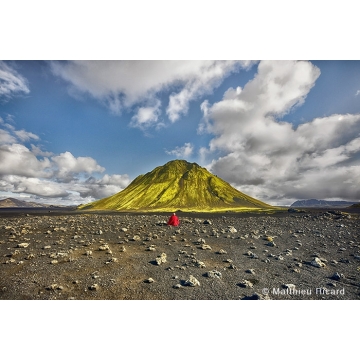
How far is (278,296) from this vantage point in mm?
4945

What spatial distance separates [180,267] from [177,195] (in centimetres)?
4779

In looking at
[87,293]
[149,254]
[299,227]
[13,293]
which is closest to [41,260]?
[13,293]

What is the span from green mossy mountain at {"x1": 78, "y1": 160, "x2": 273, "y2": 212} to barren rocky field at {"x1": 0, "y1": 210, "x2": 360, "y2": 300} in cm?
3363

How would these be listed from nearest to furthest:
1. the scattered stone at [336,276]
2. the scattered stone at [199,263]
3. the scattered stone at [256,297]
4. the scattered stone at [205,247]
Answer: the scattered stone at [256,297], the scattered stone at [336,276], the scattered stone at [199,263], the scattered stone at [205,247]

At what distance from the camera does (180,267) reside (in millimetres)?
5988

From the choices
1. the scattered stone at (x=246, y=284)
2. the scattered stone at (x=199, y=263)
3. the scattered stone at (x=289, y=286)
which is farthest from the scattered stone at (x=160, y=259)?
the scattered stone at (x=289, y=286)

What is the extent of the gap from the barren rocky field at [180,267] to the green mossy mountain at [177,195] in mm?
33629

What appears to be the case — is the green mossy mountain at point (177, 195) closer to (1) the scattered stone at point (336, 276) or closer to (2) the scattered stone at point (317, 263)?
(2) the scattered stone at point (317, 263)

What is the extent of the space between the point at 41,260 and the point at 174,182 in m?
51.0

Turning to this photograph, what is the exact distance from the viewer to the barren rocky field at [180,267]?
4886 millimetres

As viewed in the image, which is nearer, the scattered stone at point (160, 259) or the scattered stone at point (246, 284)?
the scattered stone at point (246, 284)

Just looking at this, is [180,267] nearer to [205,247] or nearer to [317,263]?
[205,247]

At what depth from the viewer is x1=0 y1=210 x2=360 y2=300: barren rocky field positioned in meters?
4.89

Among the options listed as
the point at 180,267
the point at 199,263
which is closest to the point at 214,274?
the point at 199,263
